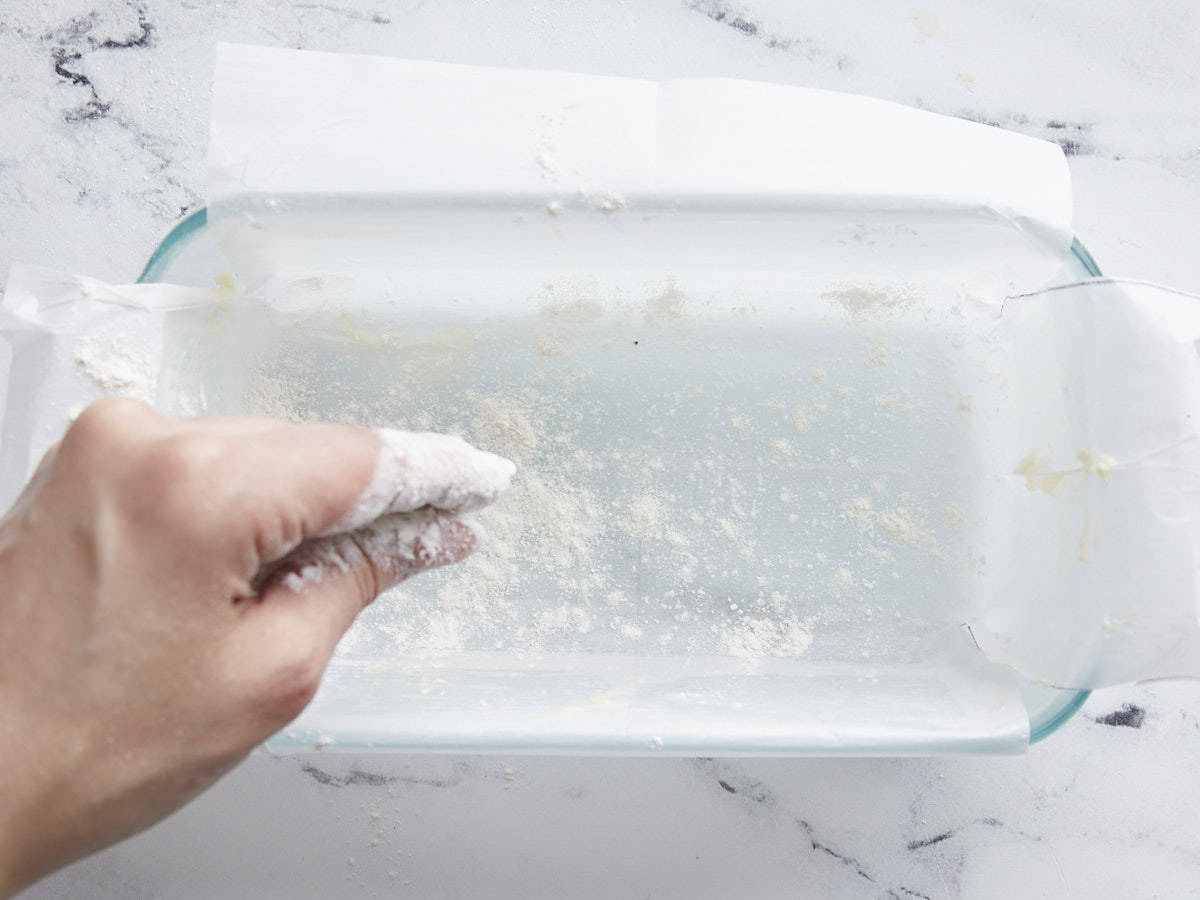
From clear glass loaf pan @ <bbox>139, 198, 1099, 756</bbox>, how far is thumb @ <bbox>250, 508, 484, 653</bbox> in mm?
203

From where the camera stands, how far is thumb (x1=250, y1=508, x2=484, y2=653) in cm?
45

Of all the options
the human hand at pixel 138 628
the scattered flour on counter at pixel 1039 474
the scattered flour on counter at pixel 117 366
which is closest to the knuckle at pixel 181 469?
the human hand at pixel 138 628

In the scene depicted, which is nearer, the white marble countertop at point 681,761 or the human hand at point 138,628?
the human hand at point 138,628

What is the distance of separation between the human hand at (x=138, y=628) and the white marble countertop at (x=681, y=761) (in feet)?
1.17

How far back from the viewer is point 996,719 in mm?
685

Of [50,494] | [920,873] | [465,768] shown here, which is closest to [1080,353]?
[920,873]

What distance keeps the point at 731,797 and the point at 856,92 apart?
0.66 m

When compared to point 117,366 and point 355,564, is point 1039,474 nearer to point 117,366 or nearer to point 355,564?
point 355,564

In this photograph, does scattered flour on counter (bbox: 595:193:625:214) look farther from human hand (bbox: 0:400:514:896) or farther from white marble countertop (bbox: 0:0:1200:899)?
human hand (bbox: 0:400:514:896)

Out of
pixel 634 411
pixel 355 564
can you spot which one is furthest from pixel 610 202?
pixel 355 564

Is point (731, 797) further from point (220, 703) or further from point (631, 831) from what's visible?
point (220, 703)

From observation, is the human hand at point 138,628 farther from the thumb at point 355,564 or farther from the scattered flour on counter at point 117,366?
the scattered flour on counter at point 117,366

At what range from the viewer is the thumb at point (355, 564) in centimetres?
45

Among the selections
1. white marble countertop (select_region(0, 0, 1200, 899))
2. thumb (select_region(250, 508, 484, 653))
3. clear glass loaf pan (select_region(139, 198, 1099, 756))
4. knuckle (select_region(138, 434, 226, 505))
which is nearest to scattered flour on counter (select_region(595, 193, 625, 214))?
clear glass loaf pan (select_region(139, 198, 1099, 756))
